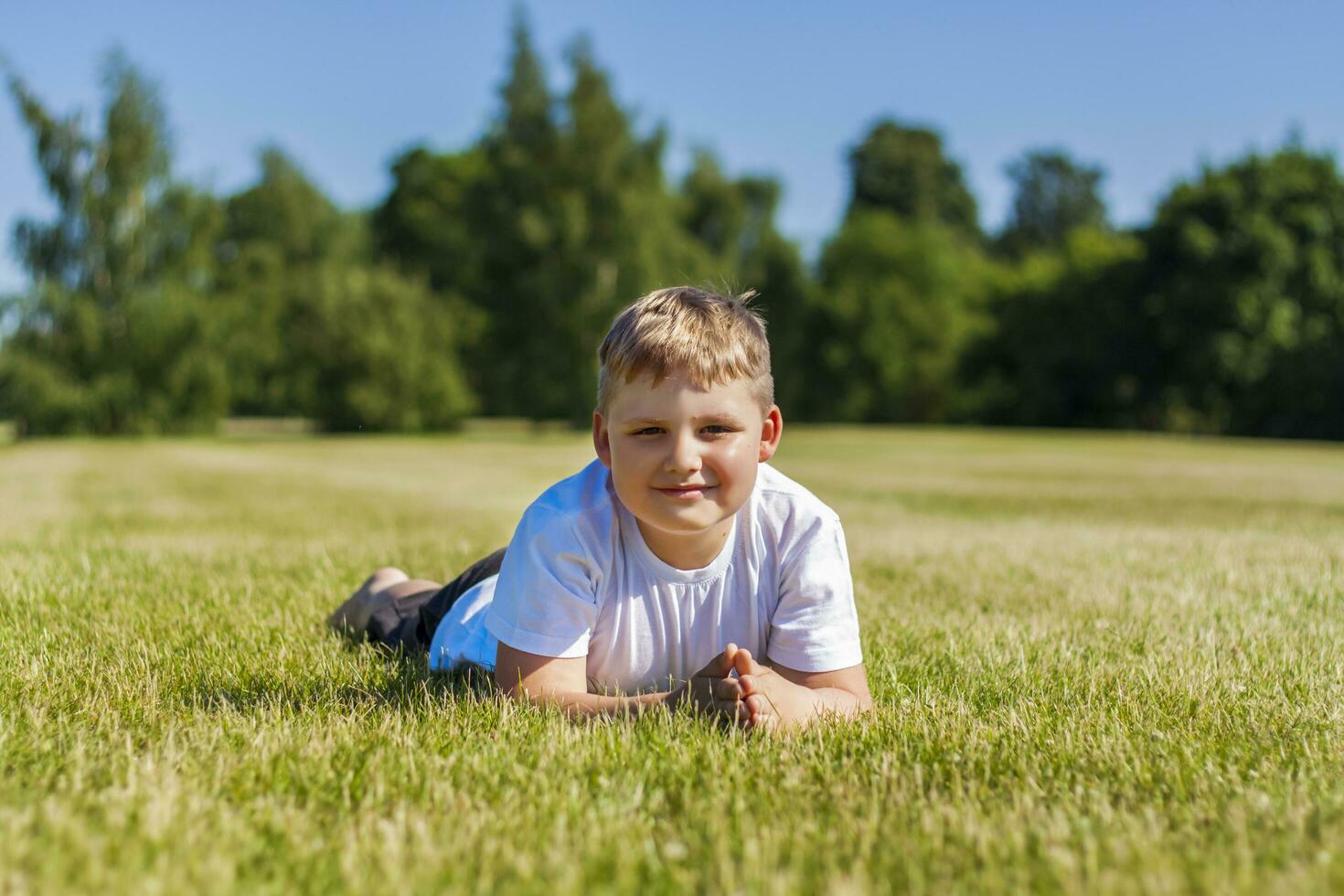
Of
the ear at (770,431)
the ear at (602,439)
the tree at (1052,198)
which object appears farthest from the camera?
the tree at (1052,198)

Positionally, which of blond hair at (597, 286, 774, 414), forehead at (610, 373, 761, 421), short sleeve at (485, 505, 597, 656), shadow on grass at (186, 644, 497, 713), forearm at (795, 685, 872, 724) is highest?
blond hair at (597, 286, 774, 414)

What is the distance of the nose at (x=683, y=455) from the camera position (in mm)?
2721

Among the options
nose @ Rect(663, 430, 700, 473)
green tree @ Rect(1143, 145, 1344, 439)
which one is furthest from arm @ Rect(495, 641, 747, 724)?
green tree @ Rect(1143, 145, 1344, 439)

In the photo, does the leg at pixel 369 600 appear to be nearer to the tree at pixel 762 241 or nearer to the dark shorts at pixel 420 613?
the dark shorts at pixel 420 613

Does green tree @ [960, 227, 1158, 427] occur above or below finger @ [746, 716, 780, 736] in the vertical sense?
above

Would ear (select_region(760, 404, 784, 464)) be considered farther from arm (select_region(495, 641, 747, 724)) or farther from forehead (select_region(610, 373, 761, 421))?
arm (select_region(495, 641, 747, 724))

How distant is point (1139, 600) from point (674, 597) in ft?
9.91

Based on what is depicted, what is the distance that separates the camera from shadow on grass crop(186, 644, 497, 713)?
2.99 m

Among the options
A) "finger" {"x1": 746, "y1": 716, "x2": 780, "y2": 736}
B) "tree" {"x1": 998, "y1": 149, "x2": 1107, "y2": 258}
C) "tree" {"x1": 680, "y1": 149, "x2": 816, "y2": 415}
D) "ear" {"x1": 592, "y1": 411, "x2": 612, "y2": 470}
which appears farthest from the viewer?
"tree" {"x1": 998, "y1": 149, "x2": 1107, "y2": 258}

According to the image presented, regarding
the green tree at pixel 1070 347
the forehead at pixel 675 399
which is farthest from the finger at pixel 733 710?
the green tree at pixel 1070 347

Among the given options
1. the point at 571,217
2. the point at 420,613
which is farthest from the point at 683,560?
the point at 571,217

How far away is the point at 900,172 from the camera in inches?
2502

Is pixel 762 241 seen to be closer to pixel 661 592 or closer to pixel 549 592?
pixel 661 592

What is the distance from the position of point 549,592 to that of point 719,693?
54 cm
